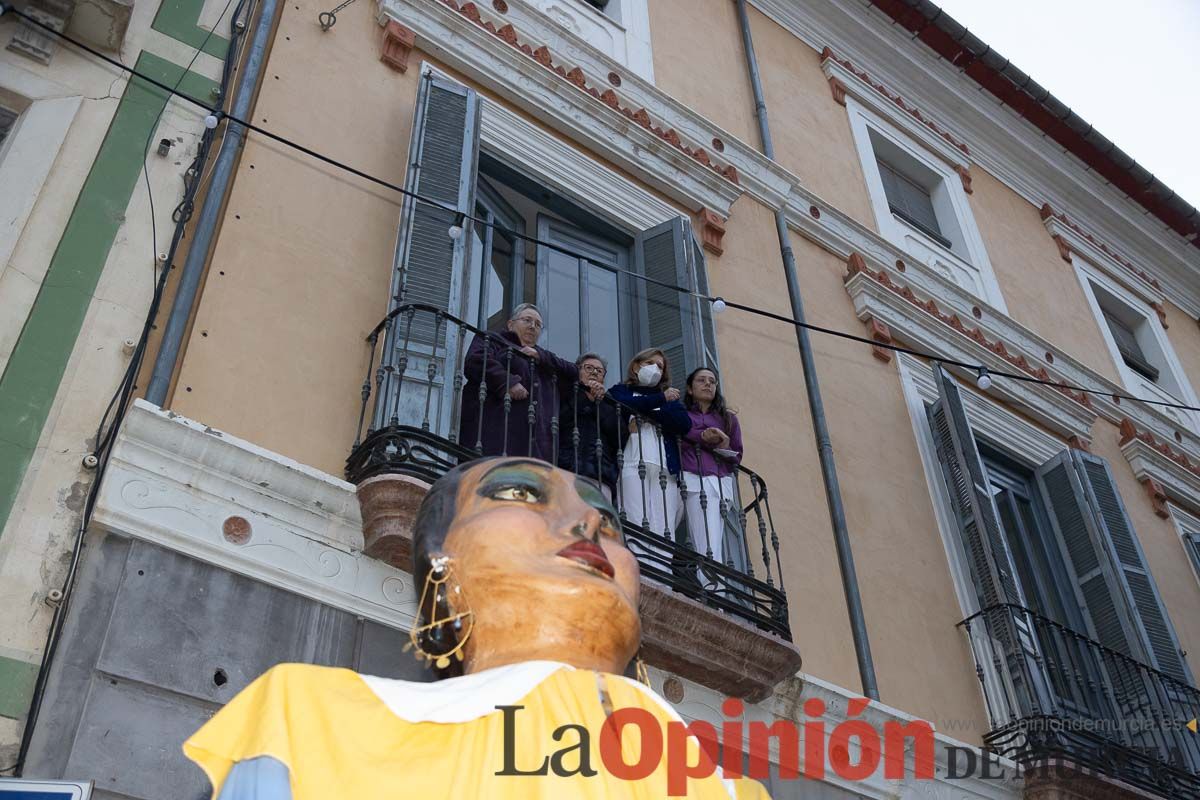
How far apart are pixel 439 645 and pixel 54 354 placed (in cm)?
224

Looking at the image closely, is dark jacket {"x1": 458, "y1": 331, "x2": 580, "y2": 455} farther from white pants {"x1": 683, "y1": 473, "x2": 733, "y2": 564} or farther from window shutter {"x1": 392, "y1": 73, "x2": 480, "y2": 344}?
white pants {"x1": 683, "y1": 473, "x2": 733, "y2": 564}

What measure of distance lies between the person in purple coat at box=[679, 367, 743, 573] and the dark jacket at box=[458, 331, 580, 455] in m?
0.75

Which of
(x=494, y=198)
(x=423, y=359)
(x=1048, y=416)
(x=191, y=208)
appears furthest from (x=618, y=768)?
(x=1048, y=416)

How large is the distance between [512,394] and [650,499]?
2.92 ft

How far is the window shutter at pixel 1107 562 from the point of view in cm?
802

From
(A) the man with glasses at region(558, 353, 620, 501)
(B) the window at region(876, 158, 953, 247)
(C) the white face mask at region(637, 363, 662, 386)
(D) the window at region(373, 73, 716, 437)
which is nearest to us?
(D) the window at region(373, 73, 716, 437)

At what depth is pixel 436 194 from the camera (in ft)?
20.2

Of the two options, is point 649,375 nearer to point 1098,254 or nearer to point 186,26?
point 186,26

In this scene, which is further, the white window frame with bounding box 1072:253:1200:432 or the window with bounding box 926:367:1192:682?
the white window frame with bounding box 1072:253:1200:432

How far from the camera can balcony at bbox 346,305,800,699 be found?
4840mm

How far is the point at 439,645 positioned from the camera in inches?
127

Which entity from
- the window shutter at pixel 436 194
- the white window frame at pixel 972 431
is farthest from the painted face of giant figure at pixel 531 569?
the white window frame at pixel 972 431

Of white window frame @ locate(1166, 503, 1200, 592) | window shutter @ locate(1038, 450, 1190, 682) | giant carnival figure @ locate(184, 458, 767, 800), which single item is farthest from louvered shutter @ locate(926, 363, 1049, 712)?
giant carnival figure @ locate(184, 458, 767, 800)

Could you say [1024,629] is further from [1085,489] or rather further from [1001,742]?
[1085,489]
